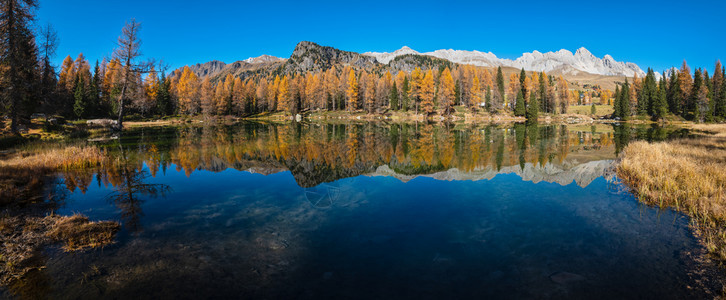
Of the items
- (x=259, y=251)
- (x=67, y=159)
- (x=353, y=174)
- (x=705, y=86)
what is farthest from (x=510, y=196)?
(x=705, y=86)

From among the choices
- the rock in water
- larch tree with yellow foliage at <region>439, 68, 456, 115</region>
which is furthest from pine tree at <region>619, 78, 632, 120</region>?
the rock in water

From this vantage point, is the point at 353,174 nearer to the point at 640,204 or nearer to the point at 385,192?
the point at 385,192

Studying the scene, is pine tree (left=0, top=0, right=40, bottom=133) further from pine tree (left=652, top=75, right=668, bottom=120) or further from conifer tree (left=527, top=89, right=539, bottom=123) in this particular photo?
pine tree (left=652, top=75, right=668, bottom=120)

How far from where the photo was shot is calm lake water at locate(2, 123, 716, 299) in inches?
234

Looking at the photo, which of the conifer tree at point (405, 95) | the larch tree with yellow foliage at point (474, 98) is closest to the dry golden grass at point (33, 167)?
the conifer tree at point (405, 95)

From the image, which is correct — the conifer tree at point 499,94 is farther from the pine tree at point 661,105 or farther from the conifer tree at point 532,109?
the pine tree at point 661,105

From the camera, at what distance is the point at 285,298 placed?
18.4 ft

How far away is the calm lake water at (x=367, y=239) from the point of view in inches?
234

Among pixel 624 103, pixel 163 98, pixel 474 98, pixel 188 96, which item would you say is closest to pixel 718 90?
pixel 624 103

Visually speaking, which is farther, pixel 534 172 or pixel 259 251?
pixel 534 172

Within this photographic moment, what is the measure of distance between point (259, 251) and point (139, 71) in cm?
3562

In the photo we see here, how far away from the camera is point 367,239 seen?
27.0 ft

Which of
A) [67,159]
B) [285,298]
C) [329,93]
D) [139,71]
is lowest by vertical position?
[285,298]

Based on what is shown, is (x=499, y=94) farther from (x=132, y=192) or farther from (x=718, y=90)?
(x=132, y=192)
